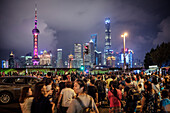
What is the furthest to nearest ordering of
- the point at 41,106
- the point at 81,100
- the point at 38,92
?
the point at 38,92 < the point at 41,106 < the point at 81,100

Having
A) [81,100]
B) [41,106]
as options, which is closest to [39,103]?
[41,106]

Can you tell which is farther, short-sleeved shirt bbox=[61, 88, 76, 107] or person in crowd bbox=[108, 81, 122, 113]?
person in crowd bbox=[108, 81, 122, 113]

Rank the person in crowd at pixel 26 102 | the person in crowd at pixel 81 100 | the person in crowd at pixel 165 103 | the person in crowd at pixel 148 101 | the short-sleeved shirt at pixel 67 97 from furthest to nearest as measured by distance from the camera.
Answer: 1. the person in crowd at pixel 148 101
2. the short-sleeved shirt at pixel 67 97
3. the person in crowd at pixel 165 103
4. the person in crowd at pixel 26 102
5. the person in crowd at pixel 81 100

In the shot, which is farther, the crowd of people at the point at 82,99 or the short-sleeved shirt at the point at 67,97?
the short-sleeved shirt at the point at 67,97

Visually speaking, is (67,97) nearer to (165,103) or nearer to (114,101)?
(114,101)

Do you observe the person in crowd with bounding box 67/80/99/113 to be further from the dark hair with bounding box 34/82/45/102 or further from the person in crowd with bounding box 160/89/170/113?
the person in crowd with bounding box 160/89/170/113

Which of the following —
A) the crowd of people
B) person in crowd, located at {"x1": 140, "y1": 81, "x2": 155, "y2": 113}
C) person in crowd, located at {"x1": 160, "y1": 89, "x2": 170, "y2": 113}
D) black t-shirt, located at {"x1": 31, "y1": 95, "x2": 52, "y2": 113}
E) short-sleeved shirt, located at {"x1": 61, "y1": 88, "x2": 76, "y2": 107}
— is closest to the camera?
the crowd of people

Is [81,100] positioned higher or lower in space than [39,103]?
higher

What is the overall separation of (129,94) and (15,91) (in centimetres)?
755

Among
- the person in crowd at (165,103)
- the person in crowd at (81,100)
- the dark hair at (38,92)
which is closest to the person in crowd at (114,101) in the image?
the person in crowd at (165,103)

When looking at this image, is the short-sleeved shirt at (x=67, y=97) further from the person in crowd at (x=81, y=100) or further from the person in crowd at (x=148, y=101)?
the person in crowd at (x=148, y=101)

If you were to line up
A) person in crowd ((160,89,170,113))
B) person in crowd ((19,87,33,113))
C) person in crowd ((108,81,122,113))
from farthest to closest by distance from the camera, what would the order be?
person in crowd ((108,81,122,113))
person in crowd ((160,89,170,113))
person in crowd ((19,87,33,113))

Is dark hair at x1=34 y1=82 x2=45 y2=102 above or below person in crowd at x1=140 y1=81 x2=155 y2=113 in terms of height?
above

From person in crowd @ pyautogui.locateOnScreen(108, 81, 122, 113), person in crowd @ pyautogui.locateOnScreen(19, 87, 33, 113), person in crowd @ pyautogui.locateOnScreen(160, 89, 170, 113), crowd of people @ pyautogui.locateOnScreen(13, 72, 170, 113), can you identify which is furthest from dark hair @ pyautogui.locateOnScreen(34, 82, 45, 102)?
person in crowd @ pyautogui.locateOnScreen(160, 89, 170, 113)
